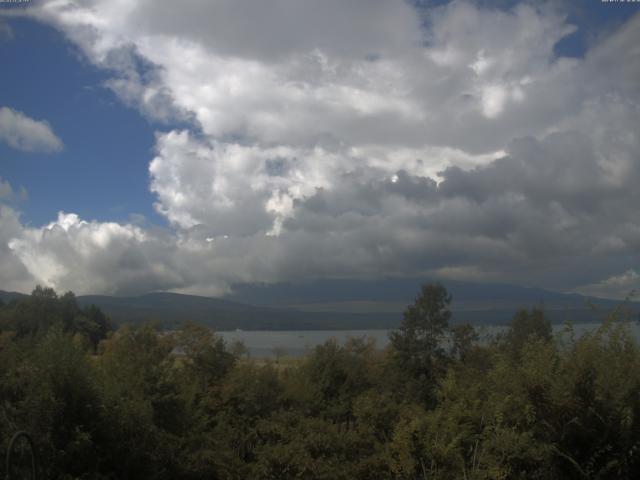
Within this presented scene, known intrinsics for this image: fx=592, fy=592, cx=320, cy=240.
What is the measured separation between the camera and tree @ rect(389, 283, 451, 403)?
1599 inches

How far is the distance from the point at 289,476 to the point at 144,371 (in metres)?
7.26

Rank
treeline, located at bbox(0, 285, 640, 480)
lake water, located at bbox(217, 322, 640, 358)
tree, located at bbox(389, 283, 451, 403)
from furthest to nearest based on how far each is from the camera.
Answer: tree, located at bbox(389, 283, 451, 403) < lake water, located at bbox(217, 322, 640, 358) < treeline, located at bbox(0, 285, 640, 480)

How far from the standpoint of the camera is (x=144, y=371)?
1730 centimetres

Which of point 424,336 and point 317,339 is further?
point 317,339

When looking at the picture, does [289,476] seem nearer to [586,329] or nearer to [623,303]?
[586,329]

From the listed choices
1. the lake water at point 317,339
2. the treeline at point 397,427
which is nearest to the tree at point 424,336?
the lake water at point 317,339

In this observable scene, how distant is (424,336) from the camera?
42.1 meters

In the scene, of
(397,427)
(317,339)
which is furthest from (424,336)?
(317,339)

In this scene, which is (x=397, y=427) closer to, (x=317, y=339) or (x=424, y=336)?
(x=424, y=336)

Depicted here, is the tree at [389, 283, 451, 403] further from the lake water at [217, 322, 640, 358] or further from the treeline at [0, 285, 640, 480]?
the treeline at [0, 285, 640, 480]

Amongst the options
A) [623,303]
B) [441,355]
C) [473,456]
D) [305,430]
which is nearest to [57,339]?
[305,430]

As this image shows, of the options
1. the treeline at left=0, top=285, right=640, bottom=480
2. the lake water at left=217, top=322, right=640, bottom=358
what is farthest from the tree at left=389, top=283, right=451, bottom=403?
the treeline at left=0, top=285, right=640, bottom=480

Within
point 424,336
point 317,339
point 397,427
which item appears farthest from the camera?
point 317,339

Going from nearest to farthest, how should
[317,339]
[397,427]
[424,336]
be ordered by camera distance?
[397,427]
[424,336]
[317,339]
